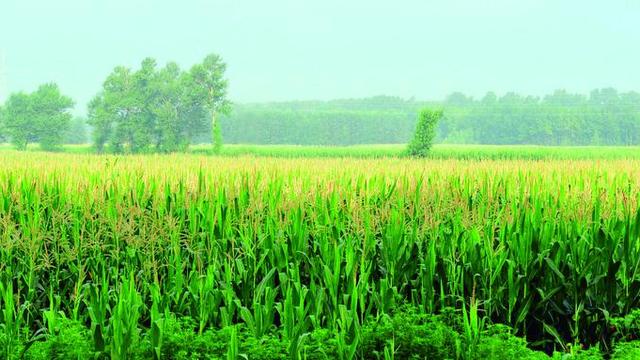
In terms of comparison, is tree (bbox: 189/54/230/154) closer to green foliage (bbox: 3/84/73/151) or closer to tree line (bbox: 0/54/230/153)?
tree line (bbox: 0/54/230/153)

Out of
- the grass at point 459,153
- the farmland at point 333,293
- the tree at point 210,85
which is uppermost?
the tree at point 210,85

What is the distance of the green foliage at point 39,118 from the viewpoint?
268 ft

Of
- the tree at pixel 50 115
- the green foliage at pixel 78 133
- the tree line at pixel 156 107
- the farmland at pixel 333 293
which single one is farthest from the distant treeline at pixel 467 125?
the farmland at pixel 333 293

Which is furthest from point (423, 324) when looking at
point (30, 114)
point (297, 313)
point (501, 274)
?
point (30, 114)

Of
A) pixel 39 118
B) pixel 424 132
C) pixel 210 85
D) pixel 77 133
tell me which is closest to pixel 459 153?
pixel 424 132

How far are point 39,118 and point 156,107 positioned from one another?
18382 mm

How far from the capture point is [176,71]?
80.7m

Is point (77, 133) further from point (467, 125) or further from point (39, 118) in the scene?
point (467, 125)

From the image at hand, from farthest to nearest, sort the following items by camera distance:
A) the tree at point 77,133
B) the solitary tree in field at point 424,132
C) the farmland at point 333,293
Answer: the tree at point 77,133
the solitary tree in field at point 424,132
the farmland at point 333,293

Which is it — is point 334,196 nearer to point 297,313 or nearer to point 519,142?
point 297,313

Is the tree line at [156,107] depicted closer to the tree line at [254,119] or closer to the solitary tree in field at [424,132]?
the tree line at [254,119]

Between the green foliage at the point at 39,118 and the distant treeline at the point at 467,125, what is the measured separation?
1238 inches

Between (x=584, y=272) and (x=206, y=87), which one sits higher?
(x=206, y=87)

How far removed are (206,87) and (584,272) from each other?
65.0 metres
